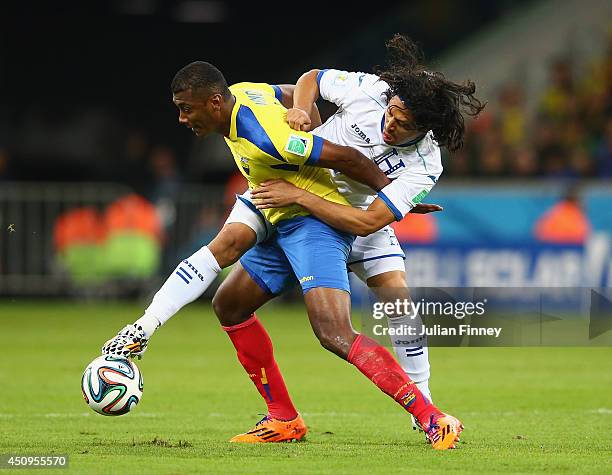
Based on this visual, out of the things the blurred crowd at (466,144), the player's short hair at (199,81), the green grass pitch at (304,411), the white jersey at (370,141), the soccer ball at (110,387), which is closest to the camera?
the green grass pitch at (304,411)

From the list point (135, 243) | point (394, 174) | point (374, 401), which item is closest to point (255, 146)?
point (394, 174)

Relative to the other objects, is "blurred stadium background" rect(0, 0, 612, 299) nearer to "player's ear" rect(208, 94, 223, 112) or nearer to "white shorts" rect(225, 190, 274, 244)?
"white shorts" rect(225, 190, 274, 244)

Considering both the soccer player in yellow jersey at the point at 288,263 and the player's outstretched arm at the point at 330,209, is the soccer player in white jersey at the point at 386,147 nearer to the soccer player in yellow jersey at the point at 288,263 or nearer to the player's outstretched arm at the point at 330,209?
the player's outstretched arm at the point at 330,209

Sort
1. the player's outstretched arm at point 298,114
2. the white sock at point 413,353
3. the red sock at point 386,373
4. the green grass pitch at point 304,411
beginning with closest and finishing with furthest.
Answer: the green grass pitch at point 304,411 < the red sock at point 386,373 < the player's outstretched arm at point 298,114 < the white sock at point 413,353

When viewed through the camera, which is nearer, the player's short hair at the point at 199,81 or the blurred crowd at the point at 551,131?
the player's short hair at the point at 199,81

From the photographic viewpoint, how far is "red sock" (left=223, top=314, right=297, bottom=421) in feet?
24.4

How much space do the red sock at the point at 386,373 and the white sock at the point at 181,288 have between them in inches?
38.3

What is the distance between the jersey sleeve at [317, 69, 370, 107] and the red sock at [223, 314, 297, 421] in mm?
1405

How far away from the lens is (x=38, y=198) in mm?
18562

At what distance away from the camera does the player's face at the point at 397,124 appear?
6.97 meters

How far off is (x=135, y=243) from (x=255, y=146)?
38.1 feet
